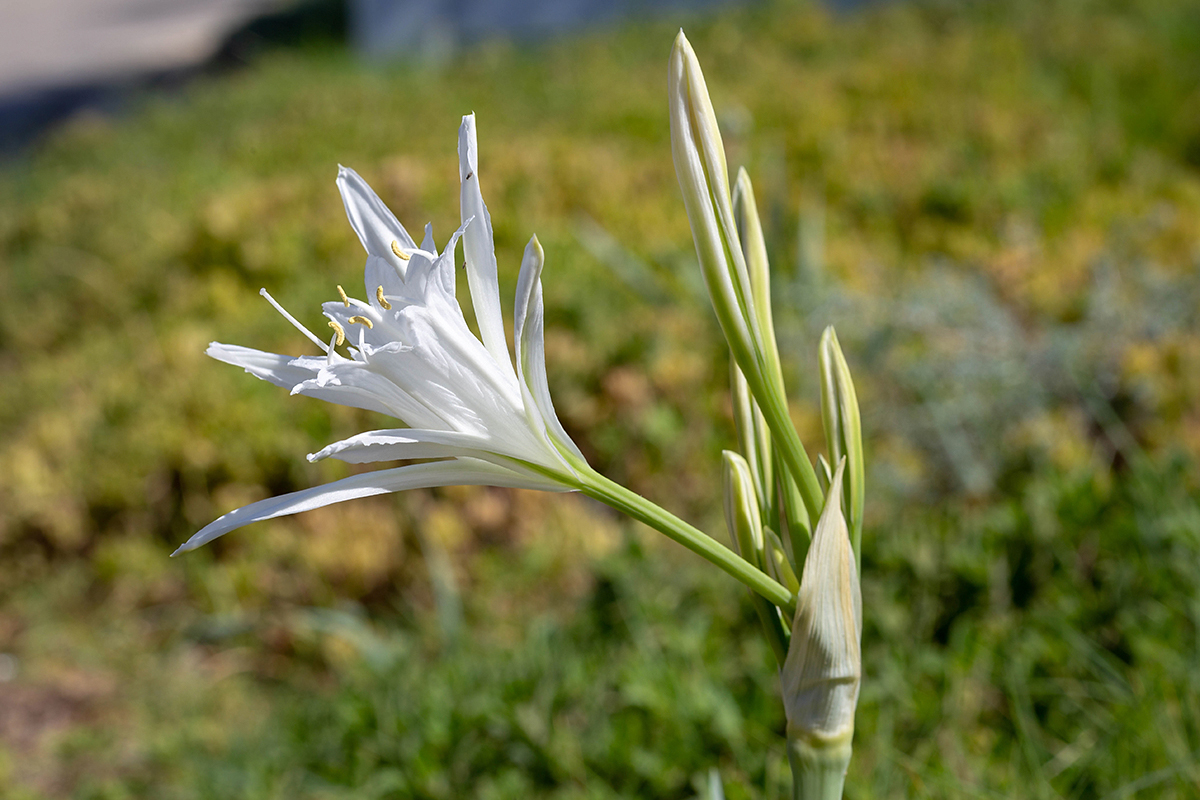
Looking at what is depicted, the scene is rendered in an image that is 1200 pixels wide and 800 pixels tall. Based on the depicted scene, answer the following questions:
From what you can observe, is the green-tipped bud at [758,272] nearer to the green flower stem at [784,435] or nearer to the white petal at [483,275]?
the green flower stem at [784,435]

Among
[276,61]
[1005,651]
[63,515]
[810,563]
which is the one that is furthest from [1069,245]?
[276,61]

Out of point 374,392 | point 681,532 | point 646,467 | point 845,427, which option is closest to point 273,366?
point 374,392

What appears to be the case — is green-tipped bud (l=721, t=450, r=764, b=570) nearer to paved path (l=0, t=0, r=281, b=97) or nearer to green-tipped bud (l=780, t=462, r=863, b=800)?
green-tipped bud (l=780, t=462, r=863, b=800)

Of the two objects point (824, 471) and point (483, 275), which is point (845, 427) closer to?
point (824, 471)

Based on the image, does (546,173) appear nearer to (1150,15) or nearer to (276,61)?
(1150,15)

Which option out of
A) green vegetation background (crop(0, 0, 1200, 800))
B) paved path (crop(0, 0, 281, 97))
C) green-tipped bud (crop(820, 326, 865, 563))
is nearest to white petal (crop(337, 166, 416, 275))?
green-tipped bud (crop(820, 326, 865, 563))
